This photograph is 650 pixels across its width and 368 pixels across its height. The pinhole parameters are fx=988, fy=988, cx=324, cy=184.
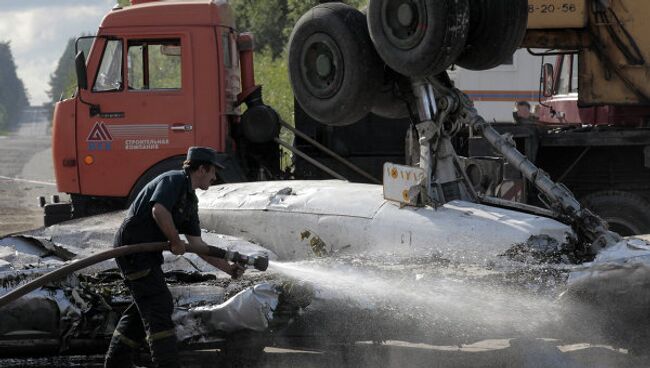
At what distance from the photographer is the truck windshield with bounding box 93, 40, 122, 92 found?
10.0 m

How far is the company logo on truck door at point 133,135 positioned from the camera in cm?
1005

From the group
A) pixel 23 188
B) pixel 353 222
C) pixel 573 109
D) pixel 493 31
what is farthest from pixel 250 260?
pixel 23 188

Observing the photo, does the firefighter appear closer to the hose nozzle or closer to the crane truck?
the hose nozzle

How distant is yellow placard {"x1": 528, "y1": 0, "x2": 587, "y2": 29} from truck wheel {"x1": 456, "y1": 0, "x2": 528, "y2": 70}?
9.40 feet

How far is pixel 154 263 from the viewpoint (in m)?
5.89

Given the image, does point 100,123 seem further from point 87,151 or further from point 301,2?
point 301,2

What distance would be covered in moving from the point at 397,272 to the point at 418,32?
5.33 ft

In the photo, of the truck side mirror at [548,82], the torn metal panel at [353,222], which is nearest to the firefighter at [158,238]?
the torn metal panel at [353,222]

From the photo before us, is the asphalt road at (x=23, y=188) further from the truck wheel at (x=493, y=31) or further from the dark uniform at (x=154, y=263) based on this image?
the truck wheel at (x=493, y=31)

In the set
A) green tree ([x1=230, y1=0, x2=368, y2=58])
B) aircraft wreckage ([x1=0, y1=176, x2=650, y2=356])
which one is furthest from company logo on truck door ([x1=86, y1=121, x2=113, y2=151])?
green tree ([x1=230, y1=0, x2=368, y2=58])

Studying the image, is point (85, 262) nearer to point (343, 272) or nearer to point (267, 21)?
point (343, 272)

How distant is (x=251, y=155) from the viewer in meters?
10.6

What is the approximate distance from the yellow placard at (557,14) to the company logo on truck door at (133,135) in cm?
389

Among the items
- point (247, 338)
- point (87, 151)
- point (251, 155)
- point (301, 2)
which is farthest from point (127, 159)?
point (301, 2)
